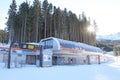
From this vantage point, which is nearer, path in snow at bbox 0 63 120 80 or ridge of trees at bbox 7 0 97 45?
path in snow at bbox 0 63 120 80

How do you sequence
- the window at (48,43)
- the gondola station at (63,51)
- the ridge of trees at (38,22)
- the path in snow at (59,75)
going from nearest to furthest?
the path in snow at (59,75)
the gondola station at (63,51)
the window at (48,43)
the ridge of trees at (38,22)

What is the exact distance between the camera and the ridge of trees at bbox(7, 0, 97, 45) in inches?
1884

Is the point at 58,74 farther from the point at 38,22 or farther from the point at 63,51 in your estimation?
the point at 38,22

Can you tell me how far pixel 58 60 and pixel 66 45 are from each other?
290cm

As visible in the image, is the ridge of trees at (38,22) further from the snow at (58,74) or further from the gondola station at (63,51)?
the snow at (58,74)

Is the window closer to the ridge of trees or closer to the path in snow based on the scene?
the ridge of trees

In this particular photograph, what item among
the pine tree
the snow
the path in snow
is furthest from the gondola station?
the pine tree

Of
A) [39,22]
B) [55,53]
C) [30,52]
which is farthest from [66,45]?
[39,22]

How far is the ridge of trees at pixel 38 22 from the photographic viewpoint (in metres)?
47.8

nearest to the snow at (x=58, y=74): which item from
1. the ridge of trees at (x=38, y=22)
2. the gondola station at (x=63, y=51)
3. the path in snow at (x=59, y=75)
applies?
the path in snow at (x=59, y=75)

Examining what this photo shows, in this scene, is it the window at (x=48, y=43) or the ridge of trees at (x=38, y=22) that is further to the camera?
the ridge of trees at (x=38, y=22)

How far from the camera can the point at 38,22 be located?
161 feet

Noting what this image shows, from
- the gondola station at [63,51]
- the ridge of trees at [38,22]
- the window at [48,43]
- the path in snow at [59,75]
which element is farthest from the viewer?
the ridge of trees at [38,22]

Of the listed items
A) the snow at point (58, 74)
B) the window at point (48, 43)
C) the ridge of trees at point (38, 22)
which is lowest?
the snow at point (58, 74)
